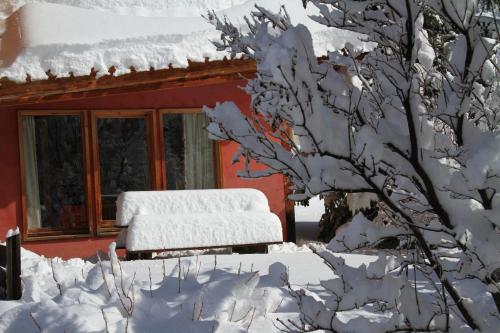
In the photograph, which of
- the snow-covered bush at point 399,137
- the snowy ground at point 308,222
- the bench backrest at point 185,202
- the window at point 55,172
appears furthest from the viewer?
the snowy ground at point 308,222

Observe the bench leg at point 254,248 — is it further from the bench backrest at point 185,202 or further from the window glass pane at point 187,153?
the window glass pane at point 187,153

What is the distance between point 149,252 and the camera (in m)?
9.45

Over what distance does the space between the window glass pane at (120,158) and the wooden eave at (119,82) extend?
0.90m

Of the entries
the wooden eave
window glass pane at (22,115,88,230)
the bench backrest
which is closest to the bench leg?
the bench backrest

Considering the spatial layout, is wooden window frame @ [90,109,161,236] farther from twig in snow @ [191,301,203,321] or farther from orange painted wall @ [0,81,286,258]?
twig in snow @ [191,301,203,321]

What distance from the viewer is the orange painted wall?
35.1 ft

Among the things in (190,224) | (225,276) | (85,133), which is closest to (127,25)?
(85,133)

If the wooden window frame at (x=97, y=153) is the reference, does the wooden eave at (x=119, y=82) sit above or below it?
above

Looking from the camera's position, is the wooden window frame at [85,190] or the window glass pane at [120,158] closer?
the wooden window frame at [85,190]

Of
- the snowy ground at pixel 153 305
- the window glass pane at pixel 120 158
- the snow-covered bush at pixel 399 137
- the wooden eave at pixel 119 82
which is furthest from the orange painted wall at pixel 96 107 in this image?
the snow-covered bush at pixel 399 137

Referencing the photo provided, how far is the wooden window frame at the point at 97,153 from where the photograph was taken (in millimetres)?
11156

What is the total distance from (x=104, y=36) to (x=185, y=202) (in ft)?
9.57

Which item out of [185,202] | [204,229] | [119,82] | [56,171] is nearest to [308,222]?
[56,171]

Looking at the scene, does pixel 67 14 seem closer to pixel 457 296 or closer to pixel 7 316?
pixel 7 316
